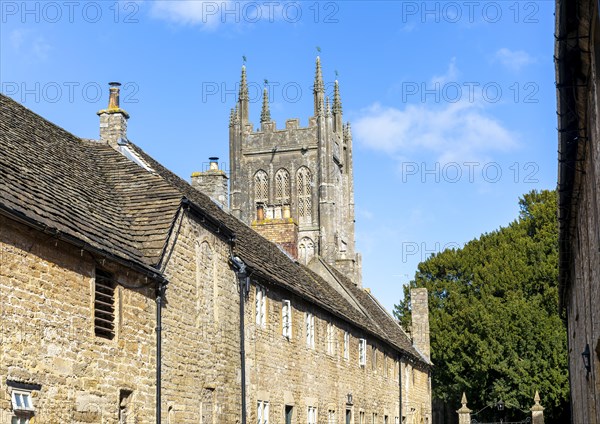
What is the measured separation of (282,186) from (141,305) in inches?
3363

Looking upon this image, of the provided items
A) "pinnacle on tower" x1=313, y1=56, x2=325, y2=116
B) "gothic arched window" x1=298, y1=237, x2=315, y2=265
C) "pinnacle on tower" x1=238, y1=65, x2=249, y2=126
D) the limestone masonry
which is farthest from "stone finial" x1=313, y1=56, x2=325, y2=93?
the limestone masonry

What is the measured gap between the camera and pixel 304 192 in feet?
333

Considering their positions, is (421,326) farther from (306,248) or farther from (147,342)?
(306,248)

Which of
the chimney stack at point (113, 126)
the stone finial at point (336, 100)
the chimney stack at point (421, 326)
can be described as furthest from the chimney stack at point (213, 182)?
the stone finial at point (336, 100)

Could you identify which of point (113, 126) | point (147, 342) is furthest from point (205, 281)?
point (113, 126)

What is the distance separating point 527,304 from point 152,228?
35964 mm

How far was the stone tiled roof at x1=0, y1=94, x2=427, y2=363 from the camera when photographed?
14.8 m

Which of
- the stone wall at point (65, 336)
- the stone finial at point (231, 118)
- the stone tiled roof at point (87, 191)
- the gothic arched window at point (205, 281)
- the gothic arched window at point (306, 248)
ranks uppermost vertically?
the stone finial at point (231, 118)

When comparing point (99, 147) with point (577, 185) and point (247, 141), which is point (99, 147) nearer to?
point (577, 185)

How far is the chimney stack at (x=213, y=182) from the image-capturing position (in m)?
31.7

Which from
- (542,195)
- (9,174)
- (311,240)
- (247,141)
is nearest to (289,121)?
(247,141)

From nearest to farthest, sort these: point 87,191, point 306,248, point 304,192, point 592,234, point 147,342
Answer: point 592,234 → point 147,342 → point 87,191 → point 306,248 → point 304,192

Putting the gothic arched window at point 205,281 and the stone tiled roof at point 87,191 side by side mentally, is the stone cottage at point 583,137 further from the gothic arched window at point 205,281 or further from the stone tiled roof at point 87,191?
the stone tiled roof at point 87,191

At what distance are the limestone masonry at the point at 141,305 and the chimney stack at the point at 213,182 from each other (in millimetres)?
45
